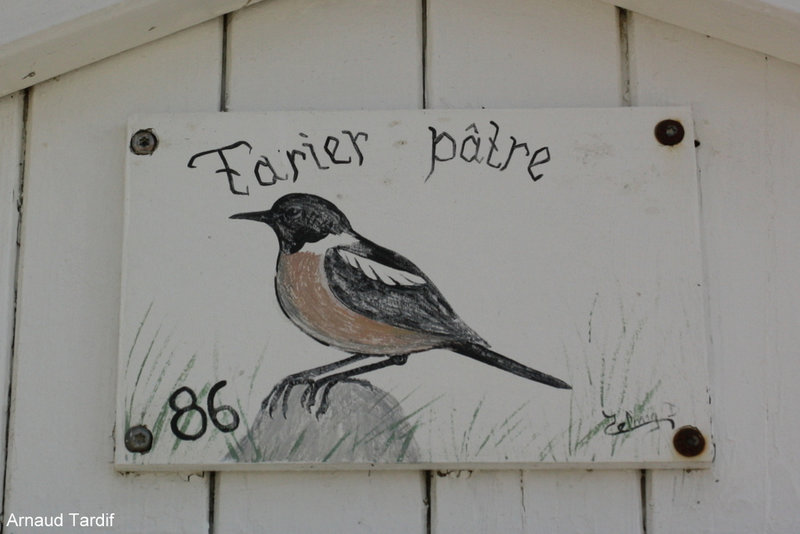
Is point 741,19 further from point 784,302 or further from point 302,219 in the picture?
point 302,219

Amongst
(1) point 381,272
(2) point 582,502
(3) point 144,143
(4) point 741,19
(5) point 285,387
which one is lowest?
(2) point 582,502

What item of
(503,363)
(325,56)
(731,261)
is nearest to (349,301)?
(503,363)

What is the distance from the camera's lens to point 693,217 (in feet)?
3.16

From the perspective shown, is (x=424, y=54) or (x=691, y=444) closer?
(x=691, y=444)

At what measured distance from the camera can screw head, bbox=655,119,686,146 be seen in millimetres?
978

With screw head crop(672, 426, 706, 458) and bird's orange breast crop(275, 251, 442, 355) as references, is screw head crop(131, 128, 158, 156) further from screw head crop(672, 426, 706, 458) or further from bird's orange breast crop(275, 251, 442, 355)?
screw head crop(672, 426, 706, 458)

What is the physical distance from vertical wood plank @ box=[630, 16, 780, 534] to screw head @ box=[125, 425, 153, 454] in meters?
0.46

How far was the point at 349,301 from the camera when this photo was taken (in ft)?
3.16

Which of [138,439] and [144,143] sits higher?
[144,143]

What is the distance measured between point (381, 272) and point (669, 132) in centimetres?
31

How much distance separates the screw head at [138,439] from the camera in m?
0.93

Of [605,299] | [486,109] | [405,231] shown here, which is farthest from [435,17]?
[605,299]

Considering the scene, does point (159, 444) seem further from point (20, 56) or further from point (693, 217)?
point (693, 217)
